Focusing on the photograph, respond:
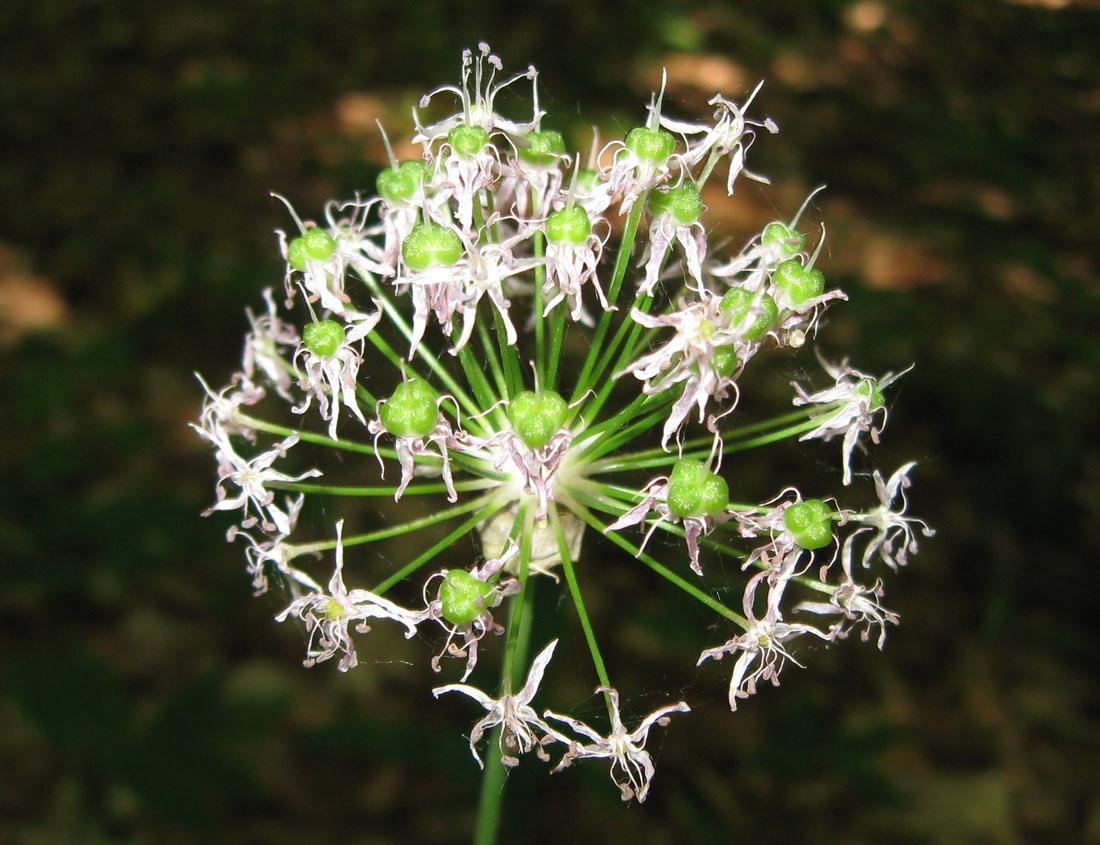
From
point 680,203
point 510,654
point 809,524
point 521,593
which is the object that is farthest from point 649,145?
point 510,654

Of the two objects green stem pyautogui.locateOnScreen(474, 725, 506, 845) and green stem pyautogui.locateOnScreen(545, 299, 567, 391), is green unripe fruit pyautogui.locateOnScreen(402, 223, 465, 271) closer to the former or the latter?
green stem pyautogui.locateOnScreen(545, 299, 567, 391)

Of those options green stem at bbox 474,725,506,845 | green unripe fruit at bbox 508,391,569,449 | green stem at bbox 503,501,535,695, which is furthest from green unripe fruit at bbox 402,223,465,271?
green stem at bbox 474,725,506,845

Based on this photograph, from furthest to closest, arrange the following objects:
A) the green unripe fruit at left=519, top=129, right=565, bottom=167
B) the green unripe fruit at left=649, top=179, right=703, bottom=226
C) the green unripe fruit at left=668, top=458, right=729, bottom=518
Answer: the green unripe fruit at left=519, top=129, right=565, bottom=167 → the green unripe fruit at left=649, top=179, right=703, bottom=226 → the green unripe fruit at left=668, top=458, right=729, bottom=518

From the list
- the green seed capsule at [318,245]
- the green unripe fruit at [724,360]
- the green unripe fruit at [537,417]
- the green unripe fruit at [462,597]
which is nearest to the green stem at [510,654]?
the green unripe fruit at [462,597]

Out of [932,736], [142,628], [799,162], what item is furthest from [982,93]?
[142,628]

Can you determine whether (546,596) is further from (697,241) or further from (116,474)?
(116,474)

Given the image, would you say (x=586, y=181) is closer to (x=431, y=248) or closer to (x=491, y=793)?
(x=431, y=248)
